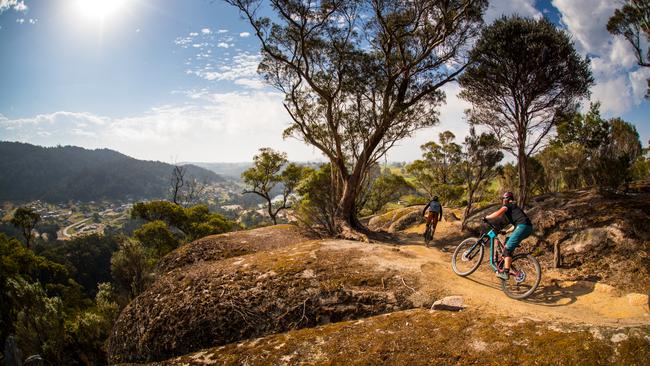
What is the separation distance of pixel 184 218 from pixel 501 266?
4200cm

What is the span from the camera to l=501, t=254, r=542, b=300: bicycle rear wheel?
766 cm

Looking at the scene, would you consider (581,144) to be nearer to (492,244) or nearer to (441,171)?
(441,171)

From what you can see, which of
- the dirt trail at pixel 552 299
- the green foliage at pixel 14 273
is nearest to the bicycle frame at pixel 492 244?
the dirt trail at pixel 552 299

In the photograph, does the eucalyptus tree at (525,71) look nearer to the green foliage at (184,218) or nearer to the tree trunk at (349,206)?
the tree trunk at (349,206)

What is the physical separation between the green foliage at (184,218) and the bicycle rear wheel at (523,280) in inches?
1483

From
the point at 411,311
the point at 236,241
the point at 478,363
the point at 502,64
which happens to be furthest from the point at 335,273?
the point at 502,64

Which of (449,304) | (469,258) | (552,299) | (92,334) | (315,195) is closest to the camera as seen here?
(449,304)

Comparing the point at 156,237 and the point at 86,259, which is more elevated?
the point at 156,237

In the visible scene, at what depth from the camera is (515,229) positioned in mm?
8391

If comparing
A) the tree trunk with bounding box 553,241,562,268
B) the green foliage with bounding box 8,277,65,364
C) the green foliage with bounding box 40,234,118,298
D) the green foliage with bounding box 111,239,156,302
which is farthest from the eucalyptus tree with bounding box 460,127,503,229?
the green foliage with bounding box 40,234,118,298

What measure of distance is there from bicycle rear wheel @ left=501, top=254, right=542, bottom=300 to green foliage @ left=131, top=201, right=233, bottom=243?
37678 mm

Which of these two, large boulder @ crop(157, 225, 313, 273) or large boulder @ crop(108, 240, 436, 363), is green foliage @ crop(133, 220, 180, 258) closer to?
large boulder @ crop(157, 225, 313, 273)

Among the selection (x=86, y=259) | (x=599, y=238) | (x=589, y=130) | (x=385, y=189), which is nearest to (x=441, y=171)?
(x=385, y=189)

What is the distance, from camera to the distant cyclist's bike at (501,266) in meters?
8.00
